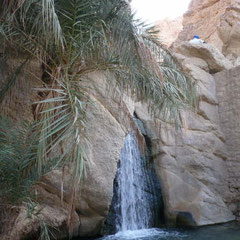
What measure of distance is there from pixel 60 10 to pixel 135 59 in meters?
1.46

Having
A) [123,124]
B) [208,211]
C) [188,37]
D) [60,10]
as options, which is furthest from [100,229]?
[188,37]

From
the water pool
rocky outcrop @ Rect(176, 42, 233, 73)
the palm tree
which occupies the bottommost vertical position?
the water pool

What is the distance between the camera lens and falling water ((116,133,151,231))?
7.05m

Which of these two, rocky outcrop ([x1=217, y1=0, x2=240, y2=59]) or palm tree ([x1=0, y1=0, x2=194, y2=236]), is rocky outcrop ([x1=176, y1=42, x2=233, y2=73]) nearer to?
rocky outcrop ([x1=217, y1=0, x2=240, y2=59])

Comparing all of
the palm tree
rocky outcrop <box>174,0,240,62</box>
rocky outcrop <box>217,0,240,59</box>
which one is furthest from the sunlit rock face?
the palm tree

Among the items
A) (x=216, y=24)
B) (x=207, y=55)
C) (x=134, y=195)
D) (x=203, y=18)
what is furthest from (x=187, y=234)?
(x=203, y=18)

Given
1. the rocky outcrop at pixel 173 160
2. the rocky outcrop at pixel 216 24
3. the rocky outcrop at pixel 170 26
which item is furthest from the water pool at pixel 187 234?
the rocky outcrop at pixel 170 26

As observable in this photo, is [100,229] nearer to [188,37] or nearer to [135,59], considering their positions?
[135,59]

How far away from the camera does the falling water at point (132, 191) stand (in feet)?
23.1

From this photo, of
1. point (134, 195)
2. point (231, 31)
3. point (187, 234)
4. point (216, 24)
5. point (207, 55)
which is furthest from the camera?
point (216, 24)

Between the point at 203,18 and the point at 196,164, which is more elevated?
the point at 203,18

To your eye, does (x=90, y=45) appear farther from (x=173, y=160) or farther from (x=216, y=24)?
(x=216, y=24)

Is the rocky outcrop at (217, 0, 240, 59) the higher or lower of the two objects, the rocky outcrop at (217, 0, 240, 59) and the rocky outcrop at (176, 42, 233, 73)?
the higher

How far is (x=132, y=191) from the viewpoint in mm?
7496
